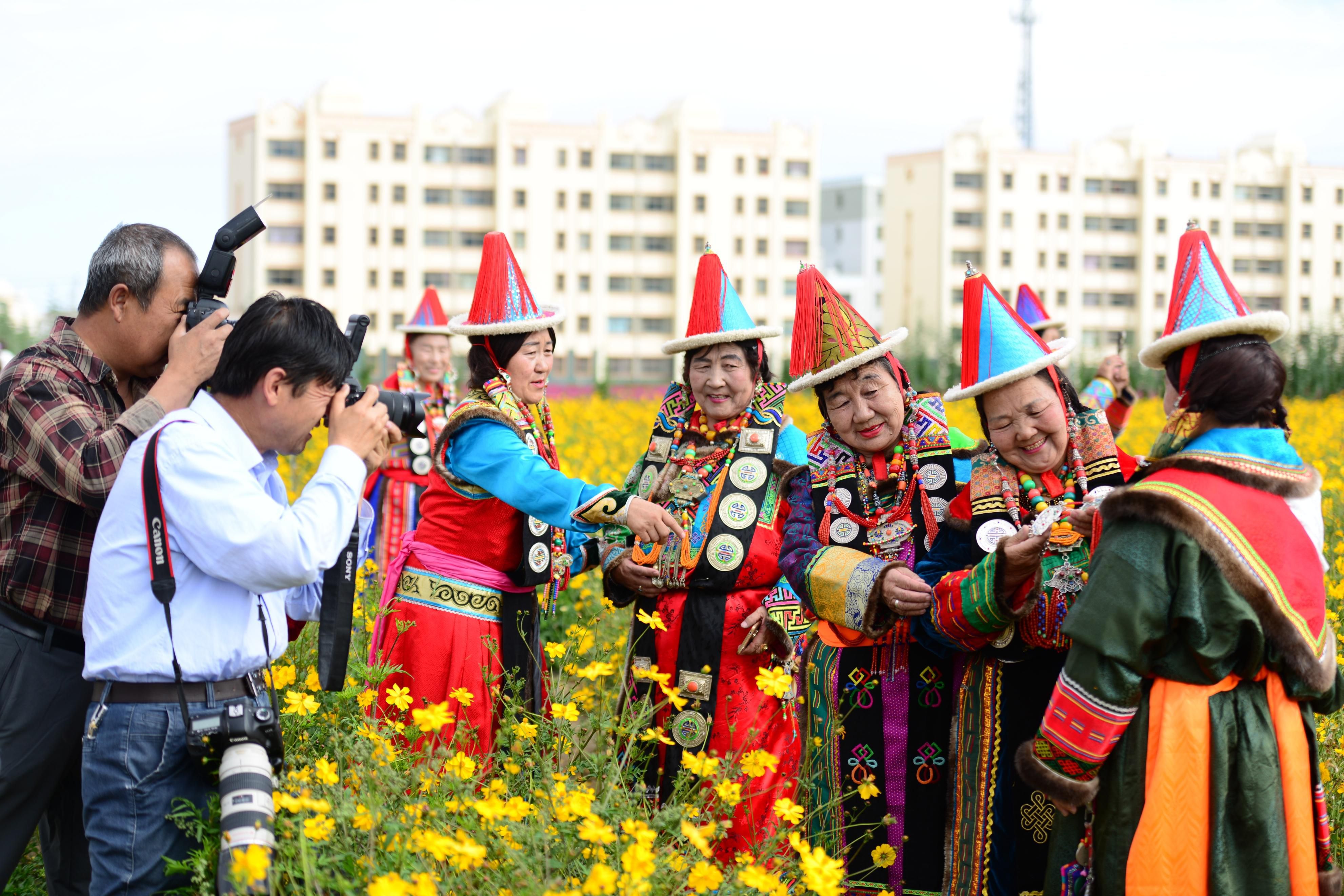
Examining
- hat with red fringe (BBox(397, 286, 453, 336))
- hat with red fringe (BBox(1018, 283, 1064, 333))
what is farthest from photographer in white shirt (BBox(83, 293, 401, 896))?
hat with red fringe (BBox(1018, 283, 1064, 333))

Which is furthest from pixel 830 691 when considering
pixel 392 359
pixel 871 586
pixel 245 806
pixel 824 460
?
pixel 392 359

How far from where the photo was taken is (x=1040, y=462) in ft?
9.50

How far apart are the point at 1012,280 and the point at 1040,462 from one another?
2397 inches

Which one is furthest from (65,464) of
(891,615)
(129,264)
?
(891,615)

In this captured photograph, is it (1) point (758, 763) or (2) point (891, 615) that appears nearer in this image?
(1) point (758, 763)

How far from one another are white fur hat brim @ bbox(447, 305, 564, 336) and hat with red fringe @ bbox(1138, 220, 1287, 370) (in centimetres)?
186

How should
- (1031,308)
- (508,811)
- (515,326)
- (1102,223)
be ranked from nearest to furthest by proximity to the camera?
(508,811), (515,326), (1031,308), (1102,223)

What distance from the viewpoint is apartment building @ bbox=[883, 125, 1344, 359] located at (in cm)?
6053

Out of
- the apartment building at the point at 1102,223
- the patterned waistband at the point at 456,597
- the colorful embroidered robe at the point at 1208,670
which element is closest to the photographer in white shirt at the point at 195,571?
the patterned waistband at the point at 456,597

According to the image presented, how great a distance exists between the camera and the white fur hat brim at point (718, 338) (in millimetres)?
3582

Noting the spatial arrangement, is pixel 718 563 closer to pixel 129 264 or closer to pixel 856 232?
pixel 129 264

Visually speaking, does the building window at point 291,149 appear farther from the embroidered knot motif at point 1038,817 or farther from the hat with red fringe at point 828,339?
the embroidered knot motif at point 1038,817

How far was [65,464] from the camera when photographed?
2488 millimetres

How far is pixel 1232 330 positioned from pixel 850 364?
1.01 meters
